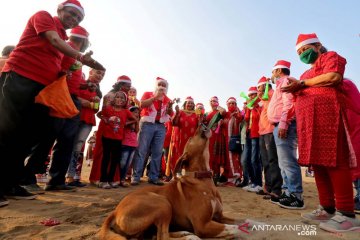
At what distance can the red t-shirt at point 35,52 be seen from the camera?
3.48m

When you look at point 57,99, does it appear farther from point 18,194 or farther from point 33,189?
point 33,189

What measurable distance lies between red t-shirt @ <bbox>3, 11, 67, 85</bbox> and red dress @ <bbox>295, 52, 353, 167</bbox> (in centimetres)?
357

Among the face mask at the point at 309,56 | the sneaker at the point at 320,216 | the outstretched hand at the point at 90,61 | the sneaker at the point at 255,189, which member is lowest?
the sneaker at the point at 320,216

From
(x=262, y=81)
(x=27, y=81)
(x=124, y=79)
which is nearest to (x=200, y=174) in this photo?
(x=27, y=81)

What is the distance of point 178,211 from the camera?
2682 millimetres

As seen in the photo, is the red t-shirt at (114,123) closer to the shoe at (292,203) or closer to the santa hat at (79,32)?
the santa hat at (79,32)

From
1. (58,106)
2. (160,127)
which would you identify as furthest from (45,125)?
(160,127)

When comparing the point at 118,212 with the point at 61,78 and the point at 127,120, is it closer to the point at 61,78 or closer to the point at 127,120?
the point at 61,78

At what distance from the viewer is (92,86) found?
579 centimetres

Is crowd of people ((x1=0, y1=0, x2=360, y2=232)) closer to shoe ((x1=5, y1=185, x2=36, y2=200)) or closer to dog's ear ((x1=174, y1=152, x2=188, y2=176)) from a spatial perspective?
shoe ((x1=5, y1=185, x2=36, y2=200))

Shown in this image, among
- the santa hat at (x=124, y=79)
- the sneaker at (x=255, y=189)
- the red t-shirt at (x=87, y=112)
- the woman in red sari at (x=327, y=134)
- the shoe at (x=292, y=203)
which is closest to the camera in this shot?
the woman in red sari at (x=327, y=134)

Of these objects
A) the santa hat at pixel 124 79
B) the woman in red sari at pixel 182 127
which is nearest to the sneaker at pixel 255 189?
the woman in red sari at pixel 182 127

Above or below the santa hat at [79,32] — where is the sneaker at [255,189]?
below

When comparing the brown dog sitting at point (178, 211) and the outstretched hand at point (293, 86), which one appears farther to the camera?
the outstretched hand at point (293, 86)
